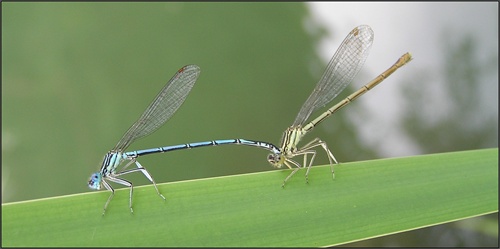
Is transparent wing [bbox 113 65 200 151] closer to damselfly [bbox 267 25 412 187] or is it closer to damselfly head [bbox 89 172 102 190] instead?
damselfly head [bbox 89 172 102 190]

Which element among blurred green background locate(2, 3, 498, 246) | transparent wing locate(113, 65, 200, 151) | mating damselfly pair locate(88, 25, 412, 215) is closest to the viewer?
mating damselfly pair locate(88, 25, 412, 215)

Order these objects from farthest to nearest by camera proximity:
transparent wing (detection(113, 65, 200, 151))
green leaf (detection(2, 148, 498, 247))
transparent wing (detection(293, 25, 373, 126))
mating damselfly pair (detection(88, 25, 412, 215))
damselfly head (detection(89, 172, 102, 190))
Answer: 1. transparent wing (detection(293, 25, 373, 126))
2. transparent wing (detection(113, 65, 200, 151))
3. mating damselfly pair (detection(88, 25, 412, 215))
4. damselfly head (detection(89, 172, 102, 190))
5. green leaf (detection(2, 148, 498, 247))

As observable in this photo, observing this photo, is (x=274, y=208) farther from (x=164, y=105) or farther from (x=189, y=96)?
(x=189, y=96)

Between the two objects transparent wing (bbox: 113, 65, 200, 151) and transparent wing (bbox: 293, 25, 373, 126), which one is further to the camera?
transparent wing (bbox: 293, 25, 373, 126)

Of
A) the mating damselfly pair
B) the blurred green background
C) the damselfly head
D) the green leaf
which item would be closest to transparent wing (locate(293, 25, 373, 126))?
the mating damselfly pair

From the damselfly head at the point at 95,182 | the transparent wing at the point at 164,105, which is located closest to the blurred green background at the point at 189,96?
the transparent wing at the point at 164,105

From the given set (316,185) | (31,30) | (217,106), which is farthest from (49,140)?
(316,185)

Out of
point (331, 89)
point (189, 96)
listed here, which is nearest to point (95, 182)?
point (331, 89)

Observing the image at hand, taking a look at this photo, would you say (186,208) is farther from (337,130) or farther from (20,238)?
(337,130)
